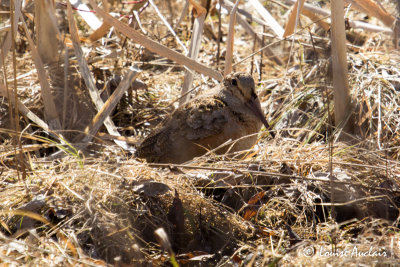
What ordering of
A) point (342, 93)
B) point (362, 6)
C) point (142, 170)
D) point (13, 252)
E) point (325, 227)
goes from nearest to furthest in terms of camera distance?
point (13, 252), point (325, 227), point (142, 170), point (342, 93), point (362, 6)

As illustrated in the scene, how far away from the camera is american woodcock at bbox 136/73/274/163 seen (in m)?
3.65

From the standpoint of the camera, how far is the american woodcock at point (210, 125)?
3.65 meters

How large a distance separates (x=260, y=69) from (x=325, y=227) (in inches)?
88.6

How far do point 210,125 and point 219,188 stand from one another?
55cm

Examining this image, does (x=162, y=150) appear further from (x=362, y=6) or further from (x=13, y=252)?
(x=362, y=6)

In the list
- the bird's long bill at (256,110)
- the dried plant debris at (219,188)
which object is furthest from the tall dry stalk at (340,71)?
the bird's long bill at (256,110)

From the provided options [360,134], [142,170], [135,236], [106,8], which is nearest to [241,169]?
[142,170]

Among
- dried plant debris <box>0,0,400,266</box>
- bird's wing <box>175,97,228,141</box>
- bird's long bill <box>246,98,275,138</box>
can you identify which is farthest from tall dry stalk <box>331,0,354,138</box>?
bird's wing <box>175,97,228,141</box>

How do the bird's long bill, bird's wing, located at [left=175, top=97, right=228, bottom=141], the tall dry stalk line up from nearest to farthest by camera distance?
1. the tall dry stalk
2. bird's wing, located at [left=175, top=97, right=228, bottom=141]
3. the bird's long bill

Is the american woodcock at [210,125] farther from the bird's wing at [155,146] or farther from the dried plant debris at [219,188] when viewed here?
the dried plant debris at [219,188]

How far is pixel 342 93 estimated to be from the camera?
3564 mm

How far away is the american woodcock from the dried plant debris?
180mm

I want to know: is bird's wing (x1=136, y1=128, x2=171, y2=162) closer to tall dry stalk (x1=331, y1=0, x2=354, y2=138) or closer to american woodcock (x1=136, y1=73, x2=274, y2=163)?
american woodcock (x1=136, y1=73, x2=274, y2=163)

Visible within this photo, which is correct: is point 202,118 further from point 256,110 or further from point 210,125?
point 256,110
